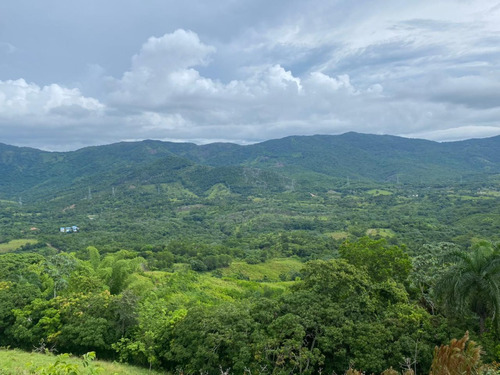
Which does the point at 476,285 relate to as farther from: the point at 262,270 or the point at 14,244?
the point at 14,244

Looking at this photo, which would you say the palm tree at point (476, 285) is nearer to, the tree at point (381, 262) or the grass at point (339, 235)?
the tree at point (381, 262)

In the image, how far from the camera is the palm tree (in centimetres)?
1492

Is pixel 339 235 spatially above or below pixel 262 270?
below

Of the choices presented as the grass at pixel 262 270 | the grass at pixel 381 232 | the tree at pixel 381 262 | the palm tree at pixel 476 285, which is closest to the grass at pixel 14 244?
the grass at pixel 262 270

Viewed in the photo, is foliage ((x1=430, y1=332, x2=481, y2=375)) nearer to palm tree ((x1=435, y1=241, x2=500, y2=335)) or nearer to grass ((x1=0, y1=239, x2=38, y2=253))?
palm tree ((x1=435, y1=241, x2=500, y2=335))

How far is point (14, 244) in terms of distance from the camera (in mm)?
98062

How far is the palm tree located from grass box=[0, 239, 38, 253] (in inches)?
4052

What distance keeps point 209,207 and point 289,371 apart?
154510 mm

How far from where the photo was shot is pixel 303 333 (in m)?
16.0

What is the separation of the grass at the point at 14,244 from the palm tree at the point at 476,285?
10293cm

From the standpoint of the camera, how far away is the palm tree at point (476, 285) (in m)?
14.9

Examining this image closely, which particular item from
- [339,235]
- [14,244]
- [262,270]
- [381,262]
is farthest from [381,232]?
[14,244]

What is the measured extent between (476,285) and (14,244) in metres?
112

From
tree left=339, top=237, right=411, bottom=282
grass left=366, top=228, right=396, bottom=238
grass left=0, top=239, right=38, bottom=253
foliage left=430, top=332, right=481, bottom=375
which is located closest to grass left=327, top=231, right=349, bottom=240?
grass left=366, top=228, right=396, bottom=238
